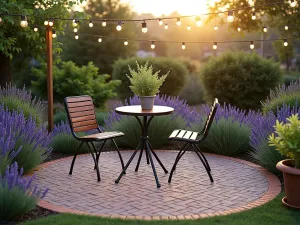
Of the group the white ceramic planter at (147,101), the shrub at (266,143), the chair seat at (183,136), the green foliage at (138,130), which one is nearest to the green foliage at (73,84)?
the green foliage at (138,130)

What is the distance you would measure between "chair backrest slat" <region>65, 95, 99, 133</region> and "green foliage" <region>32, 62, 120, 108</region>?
6855 mm

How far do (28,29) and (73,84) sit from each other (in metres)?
3.42

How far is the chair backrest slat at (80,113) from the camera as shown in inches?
244

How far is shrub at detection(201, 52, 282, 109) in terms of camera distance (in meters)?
14.6

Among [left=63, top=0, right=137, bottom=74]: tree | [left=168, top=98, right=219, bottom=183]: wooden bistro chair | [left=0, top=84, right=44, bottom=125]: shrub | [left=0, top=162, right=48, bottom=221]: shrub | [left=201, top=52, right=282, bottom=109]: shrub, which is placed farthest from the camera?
[left=63, top=0, right=137, bottom=74]: tree

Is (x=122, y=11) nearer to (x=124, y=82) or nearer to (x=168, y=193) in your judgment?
(x=124, y=82)

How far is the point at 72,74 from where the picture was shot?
14.0 meters

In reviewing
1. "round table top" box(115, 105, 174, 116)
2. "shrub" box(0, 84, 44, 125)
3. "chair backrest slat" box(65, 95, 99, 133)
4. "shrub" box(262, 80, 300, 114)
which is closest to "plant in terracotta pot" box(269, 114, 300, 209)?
"round table top" box(115, 105, 174, 116)

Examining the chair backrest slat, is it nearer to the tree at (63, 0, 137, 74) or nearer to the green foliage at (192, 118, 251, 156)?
the green foliage at (192, 118, 251, 156)

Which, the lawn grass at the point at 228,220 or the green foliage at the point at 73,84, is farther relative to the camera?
the green foliage at the point at 73,84

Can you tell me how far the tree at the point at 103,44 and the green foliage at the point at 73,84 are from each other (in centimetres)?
1103

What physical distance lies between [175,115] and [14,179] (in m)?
4.39

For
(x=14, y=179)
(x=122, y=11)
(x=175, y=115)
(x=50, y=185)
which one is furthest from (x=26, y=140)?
(x=122, y=11)

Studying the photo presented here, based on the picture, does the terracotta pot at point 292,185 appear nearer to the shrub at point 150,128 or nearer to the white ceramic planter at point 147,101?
the white ceramic planter at point 147,101
